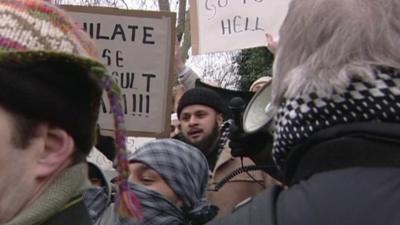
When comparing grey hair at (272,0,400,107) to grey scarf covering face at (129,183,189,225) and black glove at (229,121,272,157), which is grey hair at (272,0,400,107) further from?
grey scarf covering face at (129,183,189,225)

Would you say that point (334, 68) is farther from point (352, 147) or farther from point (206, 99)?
point (206, 99)

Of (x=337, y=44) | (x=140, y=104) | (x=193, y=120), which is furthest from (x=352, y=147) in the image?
(x=193, y=120)

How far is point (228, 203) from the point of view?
3.66 metres

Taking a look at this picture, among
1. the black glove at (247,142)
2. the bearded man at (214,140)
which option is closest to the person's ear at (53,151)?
the black glove at (247,142)

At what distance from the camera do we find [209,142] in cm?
429

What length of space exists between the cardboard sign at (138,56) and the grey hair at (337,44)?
2161 millimetres

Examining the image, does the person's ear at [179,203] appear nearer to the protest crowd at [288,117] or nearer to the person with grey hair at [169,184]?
the person with grey hair at [169,184]

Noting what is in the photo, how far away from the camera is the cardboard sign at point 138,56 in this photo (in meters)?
3.61

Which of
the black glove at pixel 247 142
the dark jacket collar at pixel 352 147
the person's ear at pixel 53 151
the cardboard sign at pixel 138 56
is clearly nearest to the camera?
the dark jacket collar at pixel 352 147

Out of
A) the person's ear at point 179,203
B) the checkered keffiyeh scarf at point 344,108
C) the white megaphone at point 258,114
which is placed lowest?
the person's ear at point 179,203

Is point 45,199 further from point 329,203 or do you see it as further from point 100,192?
point 100,192

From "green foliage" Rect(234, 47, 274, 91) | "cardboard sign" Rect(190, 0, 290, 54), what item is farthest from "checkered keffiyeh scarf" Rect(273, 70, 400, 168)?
"green foliage" Rect(234, 47, 274, 91)

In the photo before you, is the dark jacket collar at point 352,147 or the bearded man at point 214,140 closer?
the dark jacket collar at point 352,147

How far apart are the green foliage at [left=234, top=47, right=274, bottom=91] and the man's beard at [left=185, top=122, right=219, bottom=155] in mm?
12999
